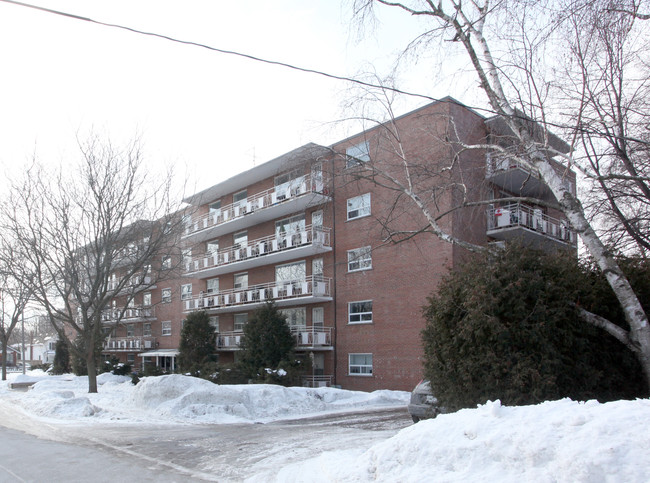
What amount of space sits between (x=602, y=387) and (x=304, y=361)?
61.2ft

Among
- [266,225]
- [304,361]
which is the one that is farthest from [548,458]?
[266,225]

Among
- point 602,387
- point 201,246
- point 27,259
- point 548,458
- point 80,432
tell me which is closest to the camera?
point 548,458

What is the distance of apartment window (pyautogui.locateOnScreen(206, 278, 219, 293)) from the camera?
37844mm

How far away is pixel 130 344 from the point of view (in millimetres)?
45938

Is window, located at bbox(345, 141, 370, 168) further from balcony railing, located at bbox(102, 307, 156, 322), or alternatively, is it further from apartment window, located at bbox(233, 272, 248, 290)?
balcony railing, located at bbox(102, 307, 156, 322)

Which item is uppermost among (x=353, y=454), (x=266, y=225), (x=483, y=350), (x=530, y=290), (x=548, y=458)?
(x=266, y=225)

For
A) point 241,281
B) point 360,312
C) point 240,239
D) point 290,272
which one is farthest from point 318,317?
point 240,239

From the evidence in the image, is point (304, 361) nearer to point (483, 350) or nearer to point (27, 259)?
point (27, 259)

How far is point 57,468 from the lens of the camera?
28.2 feet

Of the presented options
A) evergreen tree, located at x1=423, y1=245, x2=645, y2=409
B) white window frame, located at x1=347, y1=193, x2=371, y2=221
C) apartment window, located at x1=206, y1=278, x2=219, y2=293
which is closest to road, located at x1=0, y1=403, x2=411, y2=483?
evergreen tree, located at x1=423, y1=245, x2=645, y2=409

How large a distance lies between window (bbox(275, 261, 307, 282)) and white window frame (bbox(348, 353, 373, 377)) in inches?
204

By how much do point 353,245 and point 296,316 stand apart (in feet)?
19.2

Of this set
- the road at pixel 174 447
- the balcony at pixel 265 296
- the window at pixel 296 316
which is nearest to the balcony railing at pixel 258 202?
the balcony at pixel 265 296

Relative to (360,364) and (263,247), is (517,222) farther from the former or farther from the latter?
(263,247)
